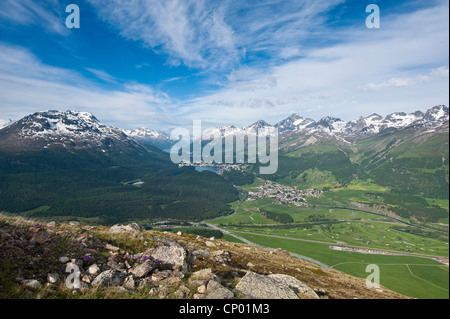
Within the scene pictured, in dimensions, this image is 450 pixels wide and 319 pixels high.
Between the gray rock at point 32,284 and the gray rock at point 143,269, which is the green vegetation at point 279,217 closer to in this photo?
the gray rock at point 143,269

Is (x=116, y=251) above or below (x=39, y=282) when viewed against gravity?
below

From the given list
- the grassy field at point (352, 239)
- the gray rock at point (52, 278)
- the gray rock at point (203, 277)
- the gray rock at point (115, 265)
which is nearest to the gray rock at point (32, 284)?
the gray rock at point (52, 278)

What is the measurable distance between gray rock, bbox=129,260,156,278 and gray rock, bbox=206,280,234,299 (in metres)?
3.33

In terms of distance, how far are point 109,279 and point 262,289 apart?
6914mm

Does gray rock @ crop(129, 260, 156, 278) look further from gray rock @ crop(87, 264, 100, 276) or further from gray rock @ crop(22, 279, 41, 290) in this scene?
gray rock @ crop(22, 279, 41, 290)

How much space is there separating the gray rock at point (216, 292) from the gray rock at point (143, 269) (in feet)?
10.9

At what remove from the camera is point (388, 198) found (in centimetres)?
18762

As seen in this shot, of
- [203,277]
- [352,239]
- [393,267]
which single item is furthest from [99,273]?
[352,239]

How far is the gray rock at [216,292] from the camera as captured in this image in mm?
8000

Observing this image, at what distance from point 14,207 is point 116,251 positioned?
211 metres

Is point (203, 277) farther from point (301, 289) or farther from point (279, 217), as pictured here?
point (279, 217)
